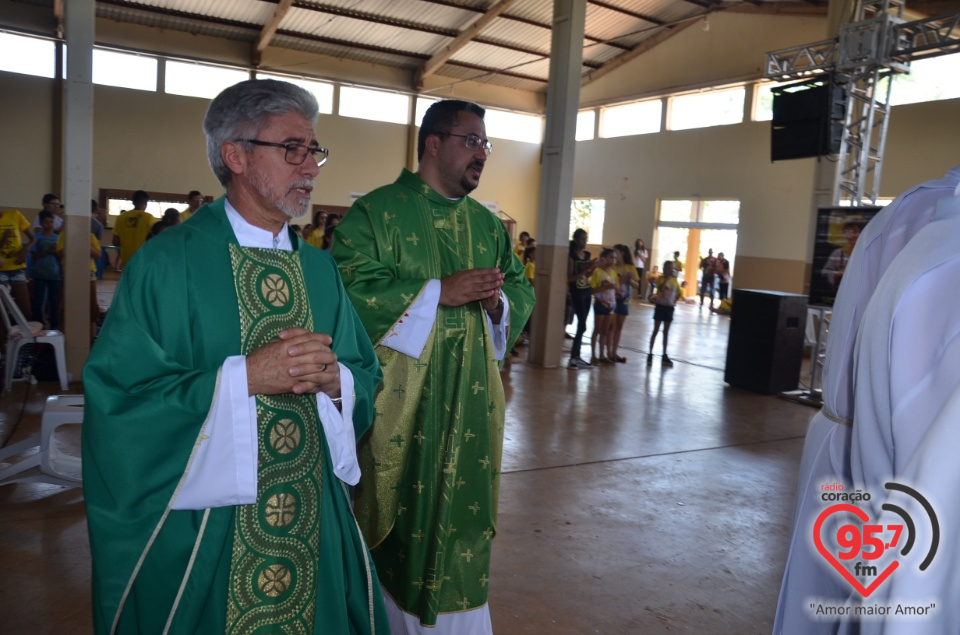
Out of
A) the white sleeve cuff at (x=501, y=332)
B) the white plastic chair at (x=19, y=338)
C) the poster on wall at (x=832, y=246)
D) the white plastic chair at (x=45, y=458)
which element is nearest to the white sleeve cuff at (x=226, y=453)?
the white sleeve cuff at (x=501, y=332)

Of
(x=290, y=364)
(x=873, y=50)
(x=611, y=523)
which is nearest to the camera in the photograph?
(x=290, y=364)

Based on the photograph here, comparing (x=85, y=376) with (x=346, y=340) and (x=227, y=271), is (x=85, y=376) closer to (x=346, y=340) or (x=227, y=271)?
(x=227, y=271)

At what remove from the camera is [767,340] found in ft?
25.4

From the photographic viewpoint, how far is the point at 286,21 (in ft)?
51.9

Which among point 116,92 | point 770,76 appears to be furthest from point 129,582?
point 116,92

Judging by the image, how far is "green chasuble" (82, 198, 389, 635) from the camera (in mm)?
1472

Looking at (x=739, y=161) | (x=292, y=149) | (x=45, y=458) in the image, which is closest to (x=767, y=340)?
Answer: (x=45, y=458)

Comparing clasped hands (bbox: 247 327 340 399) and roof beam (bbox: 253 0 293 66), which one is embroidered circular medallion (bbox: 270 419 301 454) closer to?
clasped hands (bbox: 247 327 340 399)

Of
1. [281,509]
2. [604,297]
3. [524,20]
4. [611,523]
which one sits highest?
[524,20]

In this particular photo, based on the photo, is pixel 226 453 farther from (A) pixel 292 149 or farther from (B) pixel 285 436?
(A) pixel 292 149

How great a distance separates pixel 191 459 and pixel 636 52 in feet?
63.3

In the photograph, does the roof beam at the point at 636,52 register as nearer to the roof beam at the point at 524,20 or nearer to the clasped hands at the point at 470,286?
the roof beam at the point at 524,20

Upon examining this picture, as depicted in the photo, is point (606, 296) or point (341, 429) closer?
point (341, 429)

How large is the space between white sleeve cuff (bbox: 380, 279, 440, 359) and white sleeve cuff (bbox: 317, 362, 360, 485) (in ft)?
2.03
